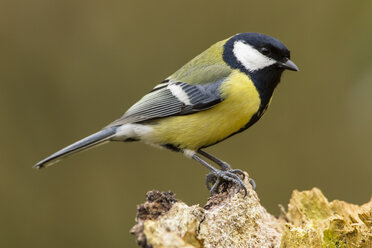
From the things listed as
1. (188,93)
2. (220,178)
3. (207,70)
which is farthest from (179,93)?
(220,178)

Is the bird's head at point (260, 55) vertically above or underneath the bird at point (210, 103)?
above

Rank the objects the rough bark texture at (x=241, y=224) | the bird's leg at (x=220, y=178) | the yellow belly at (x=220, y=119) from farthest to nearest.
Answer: the yellow belly at (x=220, y=119) → the bird's leg at (x=220, y=178) → the rough bark texture at (x=241, y=224)

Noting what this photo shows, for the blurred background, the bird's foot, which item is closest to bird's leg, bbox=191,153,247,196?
the bird's foot

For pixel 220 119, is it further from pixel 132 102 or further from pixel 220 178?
pixel 132 102

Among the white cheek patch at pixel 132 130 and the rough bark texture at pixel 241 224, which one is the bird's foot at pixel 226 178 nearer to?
the rough bark texture at pixel 241 224

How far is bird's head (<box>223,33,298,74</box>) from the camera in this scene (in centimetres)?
262

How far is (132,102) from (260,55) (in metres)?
1.30

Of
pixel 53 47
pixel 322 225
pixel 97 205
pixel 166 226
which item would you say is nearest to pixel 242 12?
pixel 53 47

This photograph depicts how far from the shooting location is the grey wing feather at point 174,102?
2633mm

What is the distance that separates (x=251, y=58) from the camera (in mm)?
2682

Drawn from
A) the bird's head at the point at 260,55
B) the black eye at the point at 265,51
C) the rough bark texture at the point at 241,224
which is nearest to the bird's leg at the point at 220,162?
the rough bark texture at the point at 241,224

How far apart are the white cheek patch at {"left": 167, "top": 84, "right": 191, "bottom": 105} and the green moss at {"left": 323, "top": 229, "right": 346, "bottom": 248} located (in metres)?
1.05

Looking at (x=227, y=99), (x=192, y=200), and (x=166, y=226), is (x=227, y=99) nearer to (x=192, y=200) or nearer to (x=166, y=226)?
(x=166, y=226)

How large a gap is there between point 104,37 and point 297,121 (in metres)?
1.60
